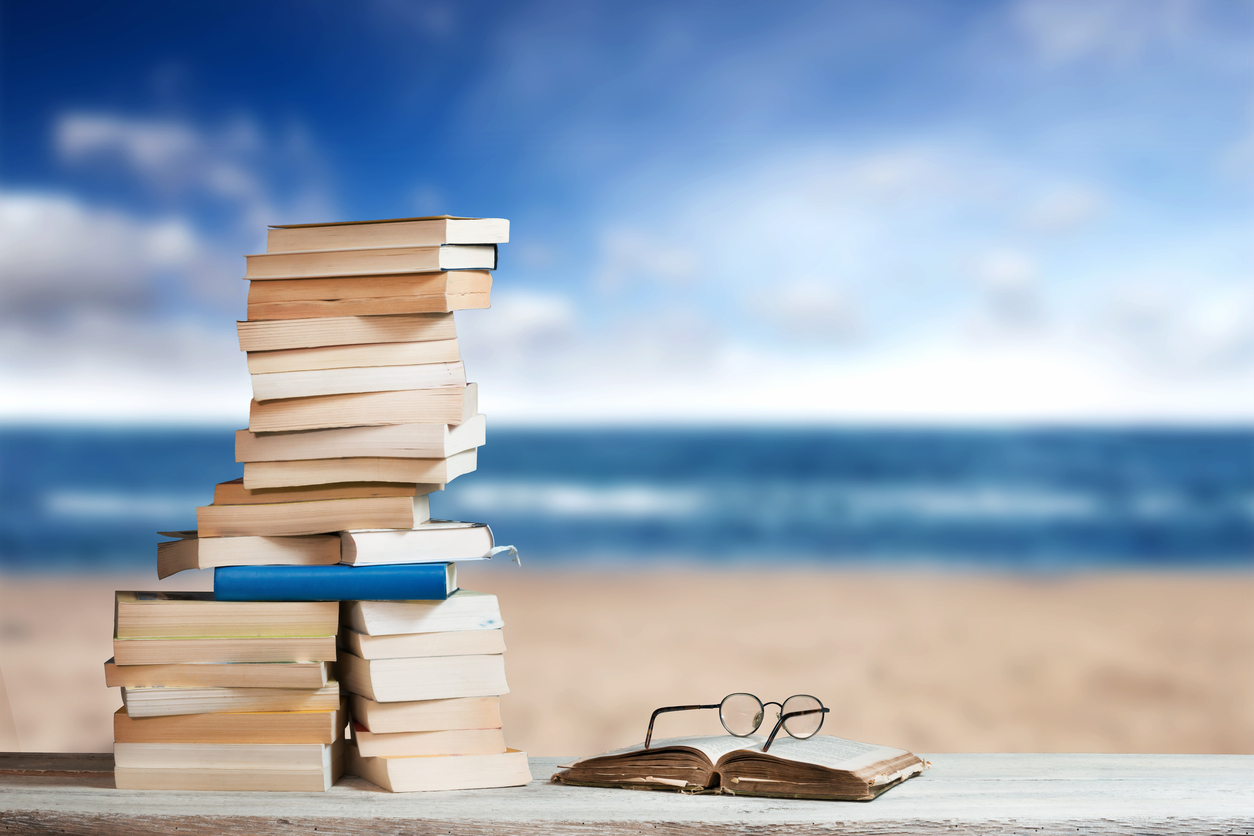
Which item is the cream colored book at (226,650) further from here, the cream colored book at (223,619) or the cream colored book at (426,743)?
the cream colored book at (426,743)

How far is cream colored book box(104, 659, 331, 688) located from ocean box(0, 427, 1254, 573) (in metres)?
4.55

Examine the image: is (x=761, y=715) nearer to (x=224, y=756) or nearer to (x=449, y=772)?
(x=449, y=772)

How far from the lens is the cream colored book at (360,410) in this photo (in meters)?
1.70

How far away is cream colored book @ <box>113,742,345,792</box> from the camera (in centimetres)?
166

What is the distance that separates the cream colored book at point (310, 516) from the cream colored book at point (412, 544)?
0.02 m

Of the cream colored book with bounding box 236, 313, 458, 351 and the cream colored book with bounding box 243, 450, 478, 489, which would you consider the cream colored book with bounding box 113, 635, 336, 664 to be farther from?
the cream colored book with bounding box 236, 313, 458, 351

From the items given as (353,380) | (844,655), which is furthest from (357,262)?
(844,655)

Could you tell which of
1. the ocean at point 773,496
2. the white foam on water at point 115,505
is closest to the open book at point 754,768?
the ocean at point 773,496

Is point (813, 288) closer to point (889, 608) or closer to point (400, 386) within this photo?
point (889, 608)

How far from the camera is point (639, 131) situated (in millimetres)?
6355

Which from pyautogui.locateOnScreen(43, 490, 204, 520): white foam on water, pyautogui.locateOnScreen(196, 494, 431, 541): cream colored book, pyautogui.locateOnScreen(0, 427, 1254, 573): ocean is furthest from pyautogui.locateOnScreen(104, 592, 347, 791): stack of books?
pyautogui.locateOnScreen(43, 490, 204, 520): white foam on water

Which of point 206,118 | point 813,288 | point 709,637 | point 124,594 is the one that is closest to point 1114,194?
point 813,288

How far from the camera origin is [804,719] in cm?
172

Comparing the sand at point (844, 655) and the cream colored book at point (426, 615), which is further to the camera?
the sand at point (844, 655)
